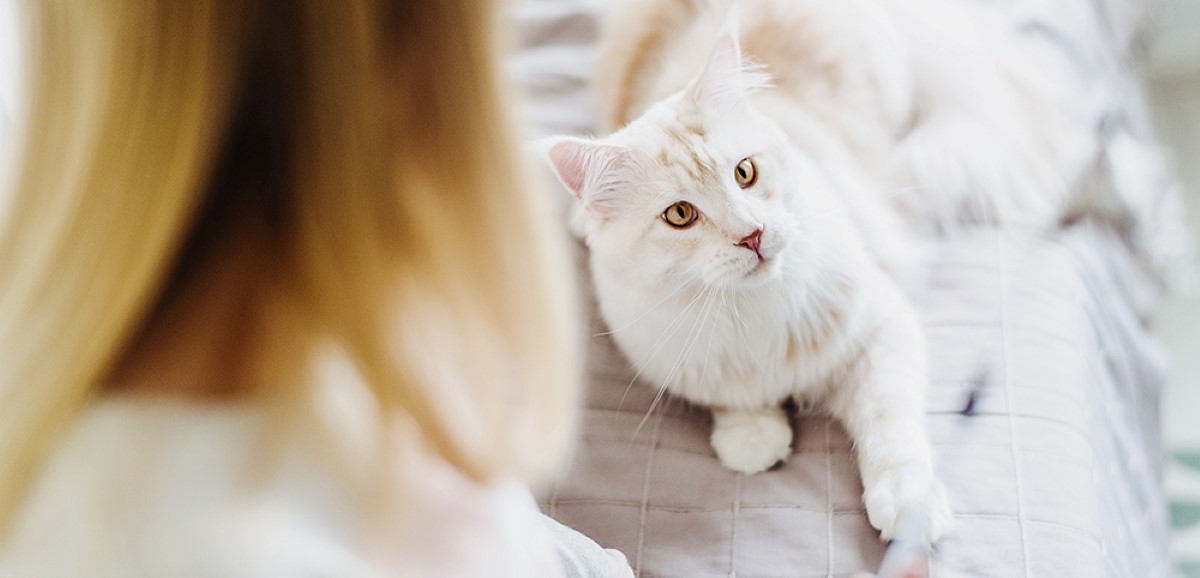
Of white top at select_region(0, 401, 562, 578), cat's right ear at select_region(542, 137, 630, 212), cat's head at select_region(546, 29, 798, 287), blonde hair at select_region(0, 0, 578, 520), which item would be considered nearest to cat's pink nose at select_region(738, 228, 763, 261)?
cat's head at select_region(546, 29, 798, 287)

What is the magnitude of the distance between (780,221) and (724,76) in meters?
0.19

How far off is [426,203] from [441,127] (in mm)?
54

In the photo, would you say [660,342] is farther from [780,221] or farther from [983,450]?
[983,450]

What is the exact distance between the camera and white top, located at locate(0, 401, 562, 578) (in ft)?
1.66

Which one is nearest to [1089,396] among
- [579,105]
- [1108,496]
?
[1108,496]

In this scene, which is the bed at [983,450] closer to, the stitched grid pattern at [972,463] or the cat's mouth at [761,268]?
the stitched grid pattern at [972,463]

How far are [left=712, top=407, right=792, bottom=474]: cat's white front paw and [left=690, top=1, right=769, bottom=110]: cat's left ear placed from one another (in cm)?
38

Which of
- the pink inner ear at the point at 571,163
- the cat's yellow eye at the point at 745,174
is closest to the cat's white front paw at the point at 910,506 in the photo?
the cat's yellow eye at the point at 745,174

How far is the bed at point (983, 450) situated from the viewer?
0.94 meters

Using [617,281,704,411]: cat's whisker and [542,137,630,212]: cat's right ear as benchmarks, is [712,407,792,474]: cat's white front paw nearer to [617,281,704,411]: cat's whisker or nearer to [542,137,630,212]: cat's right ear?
[617,281,704,411]: cat's whisker

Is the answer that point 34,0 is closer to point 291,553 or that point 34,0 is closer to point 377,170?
point 377,170

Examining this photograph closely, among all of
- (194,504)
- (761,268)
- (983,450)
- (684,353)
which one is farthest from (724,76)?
(194,504)

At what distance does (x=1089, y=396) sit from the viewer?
1.09m

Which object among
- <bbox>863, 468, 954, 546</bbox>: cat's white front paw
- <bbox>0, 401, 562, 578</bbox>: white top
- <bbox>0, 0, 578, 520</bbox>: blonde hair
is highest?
<bbox>0, 0, 578, 520</bbox>: blonde hair
